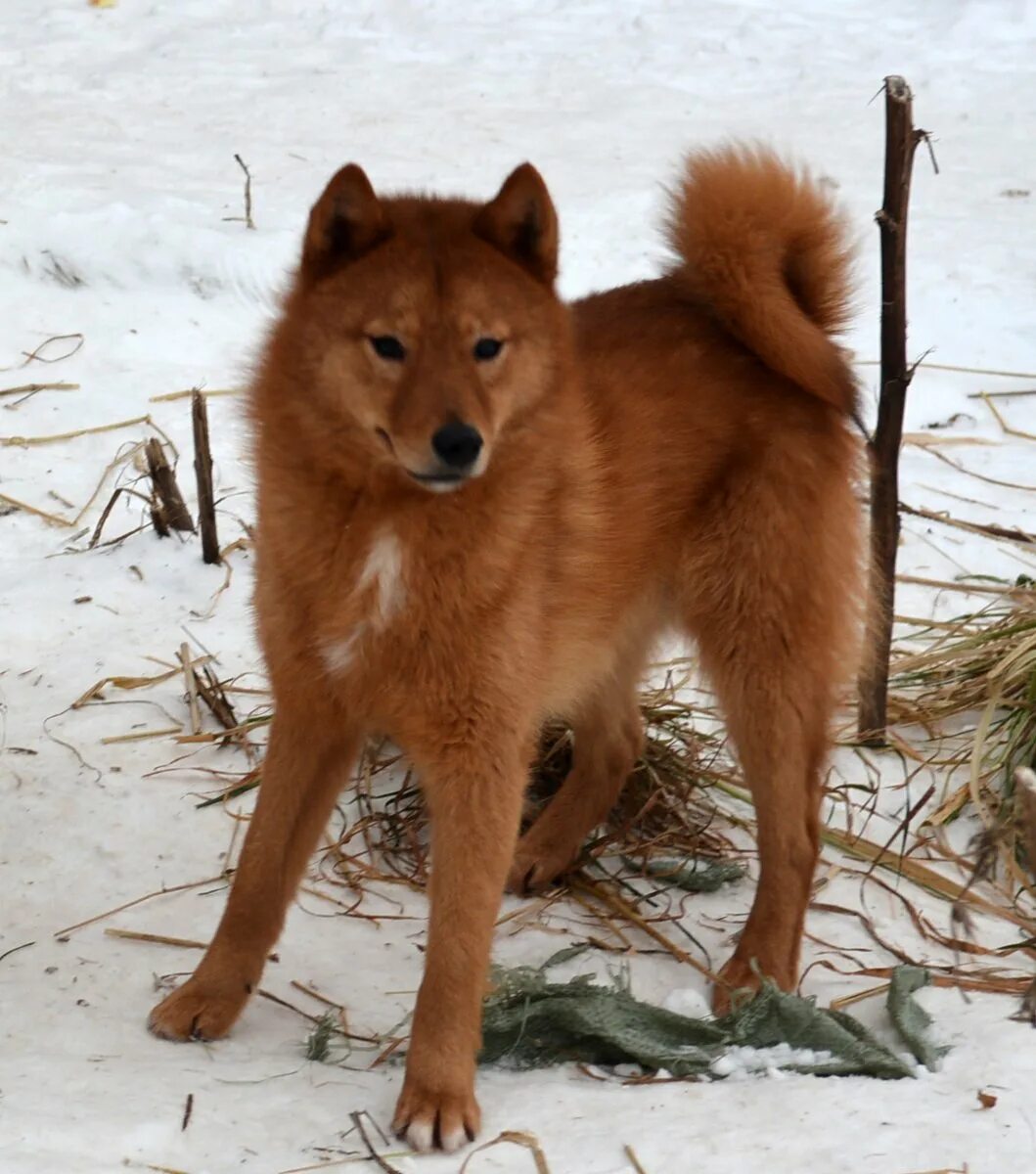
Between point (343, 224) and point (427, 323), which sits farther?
point (343, 224)

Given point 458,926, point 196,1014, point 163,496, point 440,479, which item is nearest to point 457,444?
point 440,479

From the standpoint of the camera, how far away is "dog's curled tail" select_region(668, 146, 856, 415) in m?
3.47

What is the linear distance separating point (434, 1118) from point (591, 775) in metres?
1.38

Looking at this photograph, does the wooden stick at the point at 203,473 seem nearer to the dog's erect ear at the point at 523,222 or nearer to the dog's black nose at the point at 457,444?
the dog's erect ear at the point at 523,222

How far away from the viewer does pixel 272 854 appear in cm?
317

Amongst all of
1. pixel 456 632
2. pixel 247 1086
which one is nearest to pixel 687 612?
pixel 456 632

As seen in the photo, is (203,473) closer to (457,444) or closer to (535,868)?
(535,868)

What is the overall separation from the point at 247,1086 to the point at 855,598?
174cm

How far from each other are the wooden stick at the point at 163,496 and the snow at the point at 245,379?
0.26ft

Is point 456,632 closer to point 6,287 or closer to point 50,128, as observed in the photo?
point 6,287

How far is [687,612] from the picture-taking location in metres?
3.57

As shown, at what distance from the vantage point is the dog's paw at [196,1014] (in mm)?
3041

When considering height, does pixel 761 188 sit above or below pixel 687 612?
above

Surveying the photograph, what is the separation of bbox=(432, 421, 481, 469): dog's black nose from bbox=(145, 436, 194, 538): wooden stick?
2285 mm
